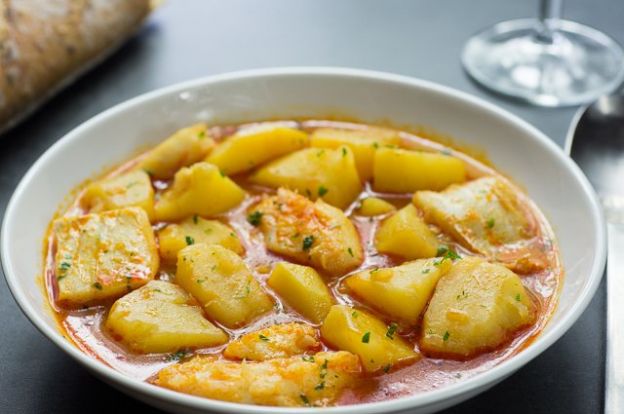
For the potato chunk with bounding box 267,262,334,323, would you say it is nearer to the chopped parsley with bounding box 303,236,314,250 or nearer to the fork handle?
the chopped parsley with bounding box 303,236,314,250

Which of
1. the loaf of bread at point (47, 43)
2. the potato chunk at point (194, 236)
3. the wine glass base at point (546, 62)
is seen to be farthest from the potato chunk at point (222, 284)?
the wine glass base at point (546, 62)

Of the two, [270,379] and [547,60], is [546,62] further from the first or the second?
[270,379]

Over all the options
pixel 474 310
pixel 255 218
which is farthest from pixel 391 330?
pixel 255 218

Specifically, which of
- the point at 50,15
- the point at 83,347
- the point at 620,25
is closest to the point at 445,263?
the point at 83,347

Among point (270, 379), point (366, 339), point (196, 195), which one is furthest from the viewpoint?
point (196, 195)

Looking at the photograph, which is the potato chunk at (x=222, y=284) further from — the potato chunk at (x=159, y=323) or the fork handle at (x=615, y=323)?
the fork handle at (x=615, y=323)

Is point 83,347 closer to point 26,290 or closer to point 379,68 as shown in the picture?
point 26,290

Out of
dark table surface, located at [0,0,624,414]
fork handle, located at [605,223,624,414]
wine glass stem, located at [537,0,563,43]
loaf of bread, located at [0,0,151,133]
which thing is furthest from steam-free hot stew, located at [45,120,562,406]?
wine glass stem, located at [537,0,563,43]
